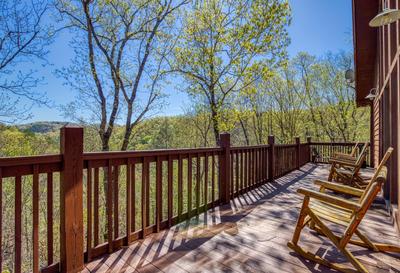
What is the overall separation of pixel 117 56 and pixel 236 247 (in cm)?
842

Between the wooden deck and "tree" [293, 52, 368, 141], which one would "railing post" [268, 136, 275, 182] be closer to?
the wooden deck

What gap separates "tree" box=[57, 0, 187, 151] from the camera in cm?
804

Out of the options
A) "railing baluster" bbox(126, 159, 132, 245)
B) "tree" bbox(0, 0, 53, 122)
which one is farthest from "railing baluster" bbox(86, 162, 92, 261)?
"tree" bbox(0, 0, 53, 122)

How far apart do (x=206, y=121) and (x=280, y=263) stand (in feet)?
45.4

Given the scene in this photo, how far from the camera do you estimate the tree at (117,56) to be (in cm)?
804

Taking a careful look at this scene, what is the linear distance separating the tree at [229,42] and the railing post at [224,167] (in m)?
6.35

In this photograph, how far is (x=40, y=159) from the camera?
1778 mm

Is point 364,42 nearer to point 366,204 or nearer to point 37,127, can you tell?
point 366,204

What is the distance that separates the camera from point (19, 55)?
6008 millimetres

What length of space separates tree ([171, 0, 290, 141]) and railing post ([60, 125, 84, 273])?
8.44 meters

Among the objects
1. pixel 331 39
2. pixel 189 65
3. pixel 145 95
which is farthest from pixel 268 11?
pixel 331 39

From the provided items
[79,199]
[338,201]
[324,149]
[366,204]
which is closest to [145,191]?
[79,199]

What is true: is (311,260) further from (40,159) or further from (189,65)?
(189,65)

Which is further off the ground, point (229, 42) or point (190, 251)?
point (229, 42)
